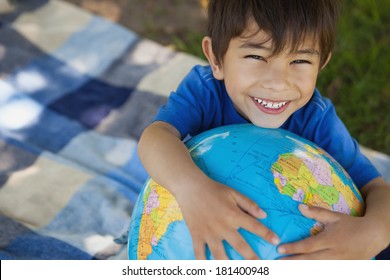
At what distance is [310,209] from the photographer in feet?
6.59

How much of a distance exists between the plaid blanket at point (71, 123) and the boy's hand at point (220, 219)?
107cm

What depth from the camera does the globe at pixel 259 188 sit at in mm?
1991

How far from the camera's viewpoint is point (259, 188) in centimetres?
203

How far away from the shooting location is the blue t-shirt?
2.53 metres

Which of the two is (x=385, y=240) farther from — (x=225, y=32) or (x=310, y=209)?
(x=225, y=32)

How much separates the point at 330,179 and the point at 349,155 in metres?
0.42

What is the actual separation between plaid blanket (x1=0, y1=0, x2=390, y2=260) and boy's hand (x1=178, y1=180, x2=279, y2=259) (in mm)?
1026

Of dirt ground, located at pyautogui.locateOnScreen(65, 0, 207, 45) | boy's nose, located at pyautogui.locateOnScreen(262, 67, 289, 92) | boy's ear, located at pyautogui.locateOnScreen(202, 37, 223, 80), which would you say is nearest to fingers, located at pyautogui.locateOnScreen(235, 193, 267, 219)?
boy's nose, located at pyautogui.locateOnScreen(262, 67, 289, 92)

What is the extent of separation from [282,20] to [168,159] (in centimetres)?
67

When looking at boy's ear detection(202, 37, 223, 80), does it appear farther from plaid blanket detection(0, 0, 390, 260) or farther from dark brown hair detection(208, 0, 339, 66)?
plaid blanket detection(0, 0, 390, 260)

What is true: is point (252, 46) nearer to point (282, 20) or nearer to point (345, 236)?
point (282, 20)

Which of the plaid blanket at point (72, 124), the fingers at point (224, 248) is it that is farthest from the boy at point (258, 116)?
the plaid blanket at point (72, 124)

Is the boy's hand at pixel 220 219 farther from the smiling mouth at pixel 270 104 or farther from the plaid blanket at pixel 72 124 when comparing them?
the plaid blanket at pixel 72 124
